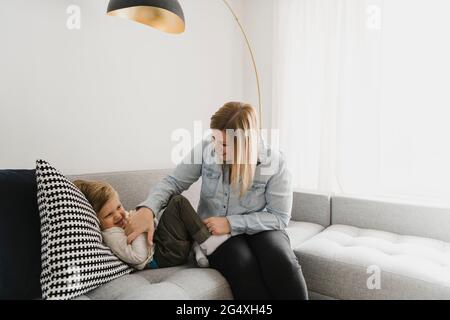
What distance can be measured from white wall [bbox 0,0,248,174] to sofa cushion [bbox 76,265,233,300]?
80 cm

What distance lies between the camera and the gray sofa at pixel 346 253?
116 centimetres

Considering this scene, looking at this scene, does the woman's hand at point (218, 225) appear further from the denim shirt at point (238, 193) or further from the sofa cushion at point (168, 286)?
the sofa cushion at point (168, 286)

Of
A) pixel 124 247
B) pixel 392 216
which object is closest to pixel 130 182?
pixel 124 247

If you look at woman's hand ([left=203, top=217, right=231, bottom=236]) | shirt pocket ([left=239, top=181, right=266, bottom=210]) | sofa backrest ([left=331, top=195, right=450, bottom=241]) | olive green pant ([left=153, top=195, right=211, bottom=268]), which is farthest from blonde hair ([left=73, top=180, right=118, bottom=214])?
sofa backrest ([left=331, top=195, right=450, bottom=241])

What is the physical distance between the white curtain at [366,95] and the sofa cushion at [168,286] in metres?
1.46

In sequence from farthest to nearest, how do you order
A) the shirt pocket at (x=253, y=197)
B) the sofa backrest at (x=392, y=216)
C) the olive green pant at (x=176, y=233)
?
the sofa backrest at (x=392, y=216), the shirt pocket at (x=253, y=197), the olive green pant at (x=176, y=233)

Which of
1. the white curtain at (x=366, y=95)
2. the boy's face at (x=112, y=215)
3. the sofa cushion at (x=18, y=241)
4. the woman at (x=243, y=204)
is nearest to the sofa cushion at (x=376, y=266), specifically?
the woman at (x=243, y=204)

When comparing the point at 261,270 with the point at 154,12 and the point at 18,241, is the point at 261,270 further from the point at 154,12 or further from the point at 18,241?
the point at 154,12

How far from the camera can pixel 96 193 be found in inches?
50.0

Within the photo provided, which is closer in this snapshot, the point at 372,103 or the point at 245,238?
the point at 245,238
